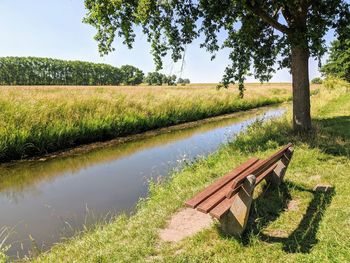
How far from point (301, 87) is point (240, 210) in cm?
738

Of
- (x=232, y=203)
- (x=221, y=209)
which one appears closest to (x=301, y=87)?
(x=232, y=203)

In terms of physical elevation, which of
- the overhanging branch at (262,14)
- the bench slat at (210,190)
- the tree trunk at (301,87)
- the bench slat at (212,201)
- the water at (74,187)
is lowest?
the water at (74,187)

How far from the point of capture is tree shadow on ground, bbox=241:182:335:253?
4.72 meters

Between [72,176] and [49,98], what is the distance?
6.81 metres

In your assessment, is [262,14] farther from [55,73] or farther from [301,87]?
[55,73]

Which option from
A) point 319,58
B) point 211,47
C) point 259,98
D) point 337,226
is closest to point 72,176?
point 211,47

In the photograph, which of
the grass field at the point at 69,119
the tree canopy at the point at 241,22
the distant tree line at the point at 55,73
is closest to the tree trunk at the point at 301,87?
the tree canopy at the point at 241,22

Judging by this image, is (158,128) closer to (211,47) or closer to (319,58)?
(211,47)

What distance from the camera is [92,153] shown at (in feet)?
44.2

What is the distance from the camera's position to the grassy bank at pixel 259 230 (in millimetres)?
4492

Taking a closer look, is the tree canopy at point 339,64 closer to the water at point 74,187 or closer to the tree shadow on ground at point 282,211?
the water at point 74,187

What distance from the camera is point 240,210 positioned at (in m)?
4.82

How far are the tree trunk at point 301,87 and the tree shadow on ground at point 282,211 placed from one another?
15.6ft

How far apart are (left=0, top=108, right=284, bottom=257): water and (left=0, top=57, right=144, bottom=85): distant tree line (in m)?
89.6
